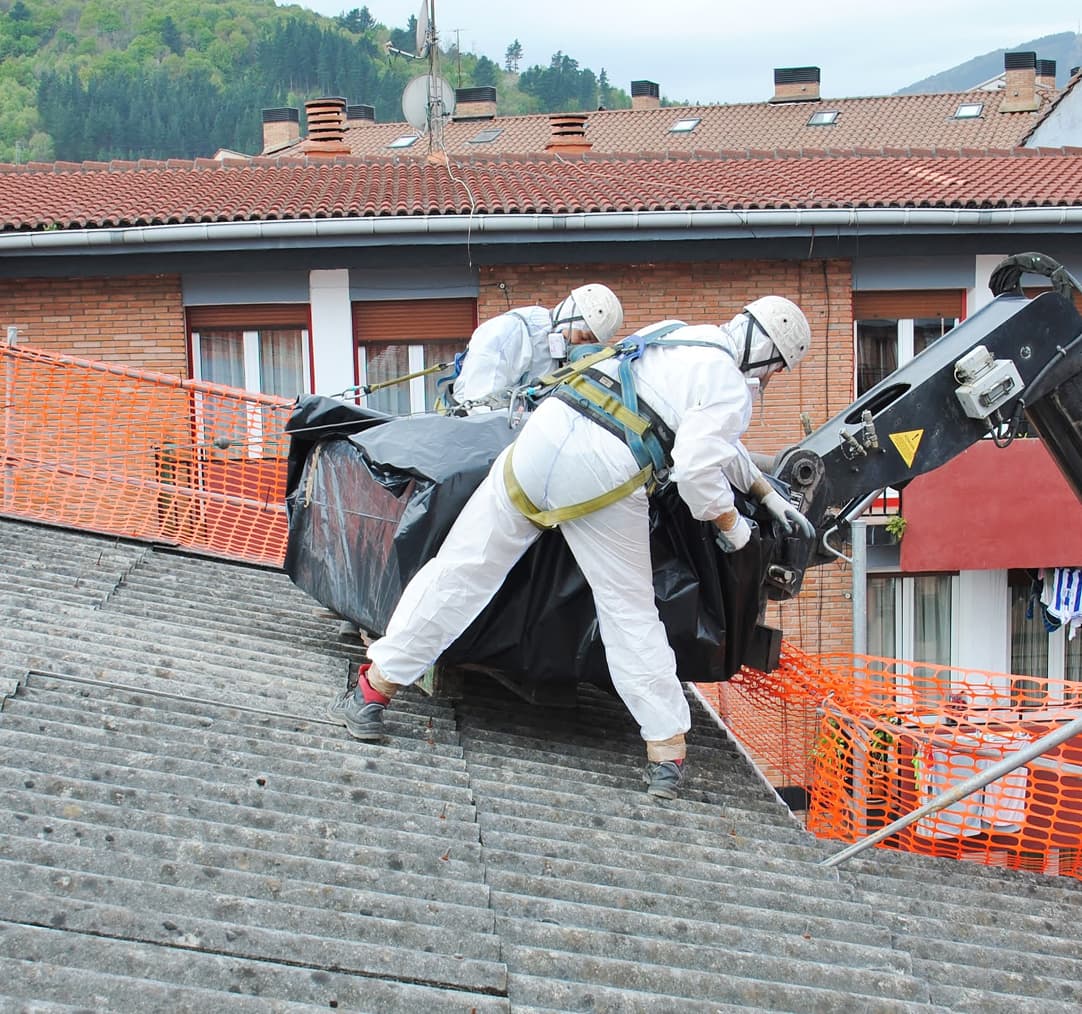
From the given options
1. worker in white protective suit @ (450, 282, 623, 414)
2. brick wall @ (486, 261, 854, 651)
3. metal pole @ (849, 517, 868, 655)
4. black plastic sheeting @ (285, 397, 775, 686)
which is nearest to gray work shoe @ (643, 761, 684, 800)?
black plastic sheeting @ (285, 397, 775, 686)

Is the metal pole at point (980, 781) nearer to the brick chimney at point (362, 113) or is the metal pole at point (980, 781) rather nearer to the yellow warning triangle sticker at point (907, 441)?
the yellow warning triangle sticker at point (907, 441)

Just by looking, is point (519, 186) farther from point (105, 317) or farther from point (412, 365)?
point (105, 317)

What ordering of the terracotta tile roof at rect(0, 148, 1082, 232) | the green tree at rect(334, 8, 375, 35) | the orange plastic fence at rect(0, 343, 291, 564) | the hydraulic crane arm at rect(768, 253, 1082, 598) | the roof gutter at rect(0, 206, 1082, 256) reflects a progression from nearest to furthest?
the hydraulic crane arm at rect(768, 253, 1082, 598), the orange plastic fence at rect(0, 343, 291, 564), the roof gutter at rect(0, 206, 1082, 256), the terracotta tile roof at rect(0, 148, 1082, 232), the green tree at rect(334, 8, 375, 35)

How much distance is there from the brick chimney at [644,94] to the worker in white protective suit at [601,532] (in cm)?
5032

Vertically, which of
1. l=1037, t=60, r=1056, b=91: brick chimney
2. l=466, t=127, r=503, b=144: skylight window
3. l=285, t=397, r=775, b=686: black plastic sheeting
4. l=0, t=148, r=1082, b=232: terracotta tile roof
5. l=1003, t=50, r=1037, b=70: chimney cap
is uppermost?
l=1037, t=60, r=1056, b=91: brick chimney

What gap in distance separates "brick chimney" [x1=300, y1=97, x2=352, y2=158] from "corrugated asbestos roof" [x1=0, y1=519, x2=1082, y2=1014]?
15993mm

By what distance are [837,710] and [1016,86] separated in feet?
135

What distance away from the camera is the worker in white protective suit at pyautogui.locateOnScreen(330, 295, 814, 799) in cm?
470

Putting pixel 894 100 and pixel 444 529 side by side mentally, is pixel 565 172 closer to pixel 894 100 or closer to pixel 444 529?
pixel 444 529

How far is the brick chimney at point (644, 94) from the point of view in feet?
174

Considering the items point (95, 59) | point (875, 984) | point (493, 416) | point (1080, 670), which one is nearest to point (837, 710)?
point (493, 416)

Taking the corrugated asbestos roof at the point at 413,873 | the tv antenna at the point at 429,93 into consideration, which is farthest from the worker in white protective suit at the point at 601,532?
the tv antenna at the point at 429,93

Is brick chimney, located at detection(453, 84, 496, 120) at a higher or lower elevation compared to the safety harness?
higher

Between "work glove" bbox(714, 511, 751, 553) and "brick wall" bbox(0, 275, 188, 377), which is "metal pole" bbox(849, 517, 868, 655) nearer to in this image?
"brick wall" bbox(0, 275, 188, 377)
